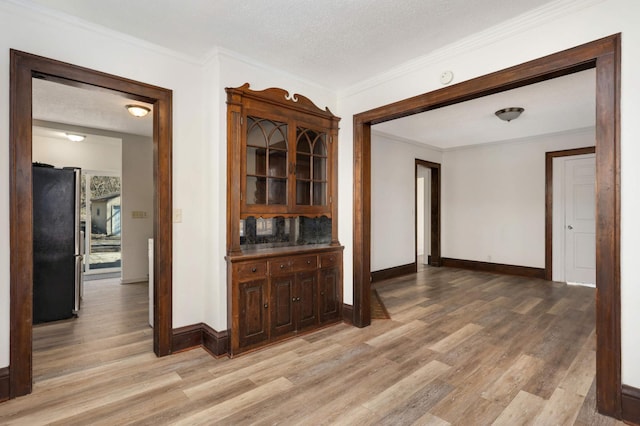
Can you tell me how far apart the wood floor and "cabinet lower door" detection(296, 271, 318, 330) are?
173 mm

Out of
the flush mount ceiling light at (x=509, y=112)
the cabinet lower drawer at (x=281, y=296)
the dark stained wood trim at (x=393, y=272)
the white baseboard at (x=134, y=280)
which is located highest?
the flush mount ceiling light at (x=509, y=112)

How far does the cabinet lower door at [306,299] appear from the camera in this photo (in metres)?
3.31

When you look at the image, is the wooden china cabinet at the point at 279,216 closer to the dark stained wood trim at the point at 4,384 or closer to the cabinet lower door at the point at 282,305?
the cabinet lower door at the point at 282,305

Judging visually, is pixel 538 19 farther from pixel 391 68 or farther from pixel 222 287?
pixel 222 287

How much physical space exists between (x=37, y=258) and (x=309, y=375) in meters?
3.42

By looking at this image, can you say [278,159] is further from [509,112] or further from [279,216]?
[509,112]

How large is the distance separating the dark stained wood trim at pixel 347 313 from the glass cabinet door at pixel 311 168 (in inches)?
47.1

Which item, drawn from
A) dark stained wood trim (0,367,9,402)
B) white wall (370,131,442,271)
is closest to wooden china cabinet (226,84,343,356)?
dark stained wood trim (0,367,9,402)

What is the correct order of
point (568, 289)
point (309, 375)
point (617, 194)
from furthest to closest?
point (568, 289) < point (309, 375) < point (617, 194)

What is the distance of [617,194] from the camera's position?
198 centimetres

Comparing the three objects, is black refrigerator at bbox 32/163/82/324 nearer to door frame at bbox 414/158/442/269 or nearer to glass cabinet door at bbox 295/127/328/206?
glass cabinet door at bbox 295/127/328/206

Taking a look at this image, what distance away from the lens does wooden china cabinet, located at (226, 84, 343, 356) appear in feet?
9.58

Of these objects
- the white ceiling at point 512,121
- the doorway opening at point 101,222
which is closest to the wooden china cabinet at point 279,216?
the white ceiling at point 512,121

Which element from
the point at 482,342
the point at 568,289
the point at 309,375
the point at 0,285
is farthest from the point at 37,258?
the point at 568,289
